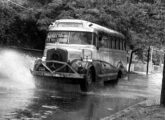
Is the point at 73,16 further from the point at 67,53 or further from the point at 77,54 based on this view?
the point at 67,53

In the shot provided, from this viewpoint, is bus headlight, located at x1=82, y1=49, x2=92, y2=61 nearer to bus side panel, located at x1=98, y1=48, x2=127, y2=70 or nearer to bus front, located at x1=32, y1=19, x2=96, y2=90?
bus front, located at x1=32, y1=19, x2=96, y2=90

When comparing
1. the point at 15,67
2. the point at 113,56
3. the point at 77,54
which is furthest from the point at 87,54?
the point at 15,67

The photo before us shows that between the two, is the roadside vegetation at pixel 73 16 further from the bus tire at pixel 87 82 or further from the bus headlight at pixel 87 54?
the bus tire at pixel 87 82

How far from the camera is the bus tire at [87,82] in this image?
16.1 m

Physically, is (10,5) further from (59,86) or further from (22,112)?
(22,112)

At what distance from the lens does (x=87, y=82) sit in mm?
16234

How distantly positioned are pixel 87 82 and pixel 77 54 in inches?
64.1

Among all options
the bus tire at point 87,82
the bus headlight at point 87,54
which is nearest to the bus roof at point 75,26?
the bus headlight at point 87,54

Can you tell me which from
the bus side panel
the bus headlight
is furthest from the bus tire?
the bus side panel

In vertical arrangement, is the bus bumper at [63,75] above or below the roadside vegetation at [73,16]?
below

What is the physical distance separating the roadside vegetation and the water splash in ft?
7.33

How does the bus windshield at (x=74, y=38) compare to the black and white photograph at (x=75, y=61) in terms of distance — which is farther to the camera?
the bus windshield at (x=74, y=38)

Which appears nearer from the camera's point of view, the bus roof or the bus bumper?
the bus bumper

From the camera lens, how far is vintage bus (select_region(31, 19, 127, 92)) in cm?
1589
